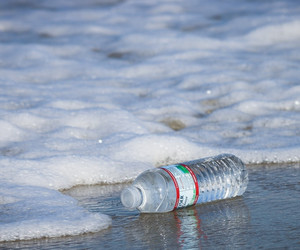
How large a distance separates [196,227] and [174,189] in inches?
8.7

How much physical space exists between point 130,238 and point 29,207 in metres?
0.53

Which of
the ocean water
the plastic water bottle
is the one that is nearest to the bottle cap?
the plastic water bottle

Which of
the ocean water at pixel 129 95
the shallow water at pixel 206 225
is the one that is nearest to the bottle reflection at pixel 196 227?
the shallow water at pixel 206 225

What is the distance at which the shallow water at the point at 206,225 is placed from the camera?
1977mm

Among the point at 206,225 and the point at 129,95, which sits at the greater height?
the point at 206,225

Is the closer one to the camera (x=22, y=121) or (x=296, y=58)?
(x=22, y=121)

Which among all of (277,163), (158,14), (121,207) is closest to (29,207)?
(121,207)

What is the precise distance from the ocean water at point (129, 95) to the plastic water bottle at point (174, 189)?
0.15 meters

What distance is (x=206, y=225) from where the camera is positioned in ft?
7.18

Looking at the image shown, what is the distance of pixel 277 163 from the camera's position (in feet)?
10.7

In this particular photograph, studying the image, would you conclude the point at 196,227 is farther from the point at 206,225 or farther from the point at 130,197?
the point at 130,197

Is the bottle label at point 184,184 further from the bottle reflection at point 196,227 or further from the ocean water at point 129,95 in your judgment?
the ocean water at point 129,95

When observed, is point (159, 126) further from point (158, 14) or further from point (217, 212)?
point (158, 14)

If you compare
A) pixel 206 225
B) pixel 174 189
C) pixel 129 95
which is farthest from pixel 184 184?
pixel 129 95
